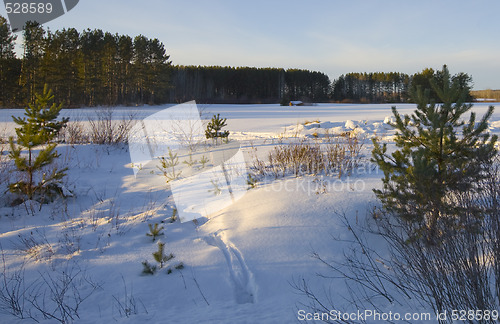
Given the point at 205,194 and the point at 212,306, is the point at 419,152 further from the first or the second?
the point at 205,194

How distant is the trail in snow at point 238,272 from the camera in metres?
2.92

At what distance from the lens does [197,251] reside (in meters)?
3.70

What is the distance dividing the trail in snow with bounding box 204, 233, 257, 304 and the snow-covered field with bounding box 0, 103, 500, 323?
0.01 meters

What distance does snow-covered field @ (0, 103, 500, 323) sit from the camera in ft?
9.01

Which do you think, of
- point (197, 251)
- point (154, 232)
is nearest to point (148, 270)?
point (197, 251)

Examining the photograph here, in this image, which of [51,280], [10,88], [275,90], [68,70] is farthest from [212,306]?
[275,90]

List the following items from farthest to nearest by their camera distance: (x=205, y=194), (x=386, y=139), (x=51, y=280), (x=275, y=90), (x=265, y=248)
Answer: (x=275, y=90), (x=386, y=139), (x=205, y=194), (x=265, y=248), (x=51, y=280)

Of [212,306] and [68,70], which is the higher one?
[68,70]

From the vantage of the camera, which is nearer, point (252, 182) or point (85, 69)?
point (252, 182)

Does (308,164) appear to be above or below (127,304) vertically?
above

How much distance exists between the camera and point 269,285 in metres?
3.02

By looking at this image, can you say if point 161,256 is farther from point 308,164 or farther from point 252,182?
point 308,164

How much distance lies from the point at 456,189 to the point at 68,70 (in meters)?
37.4

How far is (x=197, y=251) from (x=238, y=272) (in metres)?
0.70
